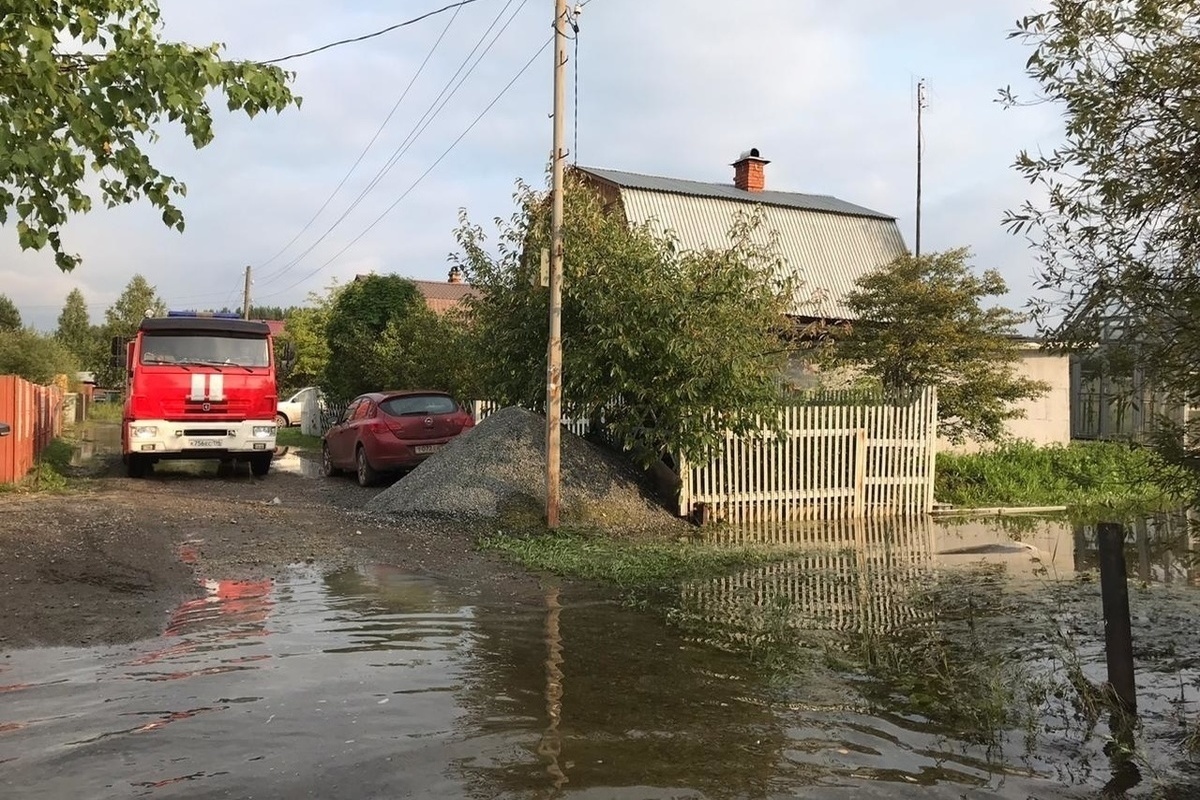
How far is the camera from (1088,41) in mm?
4926

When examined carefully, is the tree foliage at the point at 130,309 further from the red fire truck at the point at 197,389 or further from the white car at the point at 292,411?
the red fire truck at the point at 197,389

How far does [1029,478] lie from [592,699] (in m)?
14.3

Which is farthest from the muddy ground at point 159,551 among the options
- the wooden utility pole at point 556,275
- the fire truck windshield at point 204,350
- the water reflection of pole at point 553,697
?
the fire truck windshield at point 204,350

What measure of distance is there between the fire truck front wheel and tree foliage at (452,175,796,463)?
721 cm

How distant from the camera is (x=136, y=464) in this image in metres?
16.1

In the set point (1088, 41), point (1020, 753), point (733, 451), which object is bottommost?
point (1020, 753)

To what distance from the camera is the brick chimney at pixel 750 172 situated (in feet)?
94.9

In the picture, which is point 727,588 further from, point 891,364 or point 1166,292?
point 891,364

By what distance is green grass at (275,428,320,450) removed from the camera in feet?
89.3

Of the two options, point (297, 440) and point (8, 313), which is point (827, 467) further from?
point (8, 313)

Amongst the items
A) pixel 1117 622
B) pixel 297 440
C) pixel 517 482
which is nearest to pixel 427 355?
pixel 297 440

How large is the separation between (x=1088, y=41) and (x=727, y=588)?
17.2ft

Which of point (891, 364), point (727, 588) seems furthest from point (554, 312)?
point (891, 364)

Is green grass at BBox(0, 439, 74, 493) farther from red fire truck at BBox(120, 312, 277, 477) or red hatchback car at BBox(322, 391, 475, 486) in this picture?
red hatchback car at BBox(322, 391, 475, 486)
